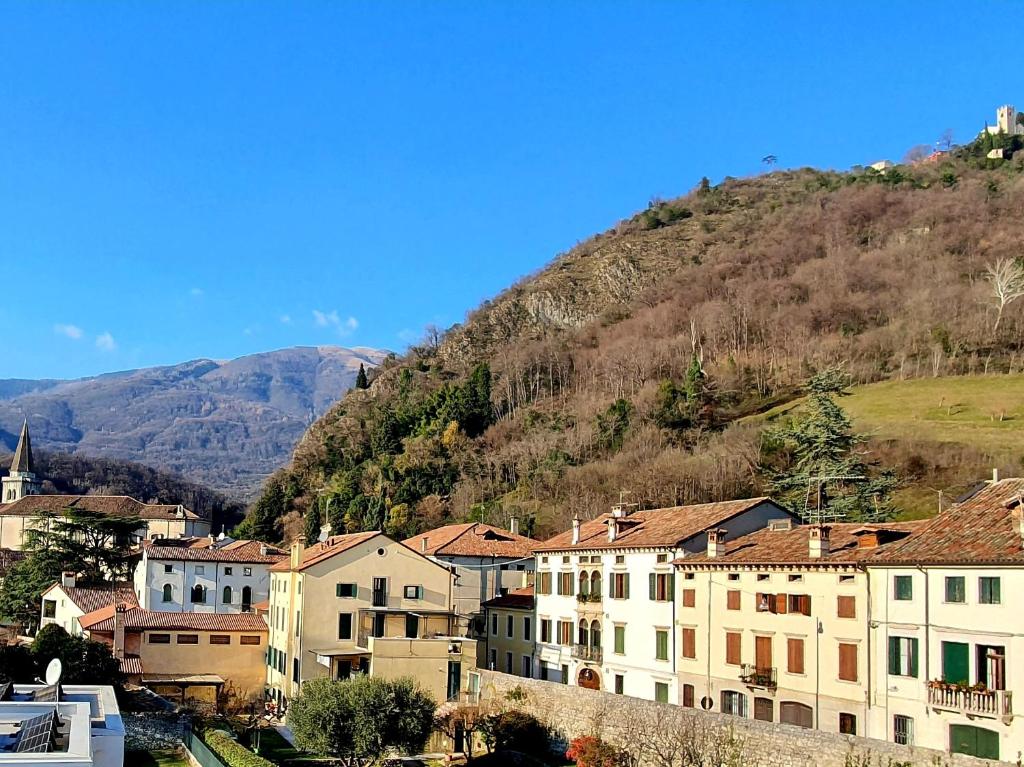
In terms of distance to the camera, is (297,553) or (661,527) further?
(297,553)

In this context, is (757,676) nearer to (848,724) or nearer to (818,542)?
(848,724)

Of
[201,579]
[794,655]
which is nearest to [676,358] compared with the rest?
[201,579]

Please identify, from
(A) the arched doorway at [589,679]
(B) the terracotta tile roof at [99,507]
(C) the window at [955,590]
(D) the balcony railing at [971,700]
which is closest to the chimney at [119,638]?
(A) the arched doorway at [589,679]

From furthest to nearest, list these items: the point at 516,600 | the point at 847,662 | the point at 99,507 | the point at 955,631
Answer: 1. the point at 99,507
2. the point at 516,600
3. the point at 847,662
4. the point at 955,631

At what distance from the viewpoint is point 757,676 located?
3491 cm

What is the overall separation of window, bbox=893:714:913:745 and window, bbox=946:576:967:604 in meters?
3.61

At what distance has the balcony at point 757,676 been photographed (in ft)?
113

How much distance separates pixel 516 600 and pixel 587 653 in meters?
8.52

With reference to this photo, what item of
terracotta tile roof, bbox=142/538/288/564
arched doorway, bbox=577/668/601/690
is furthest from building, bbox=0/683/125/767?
terracotta tile roof, bbox=142/538/288/564

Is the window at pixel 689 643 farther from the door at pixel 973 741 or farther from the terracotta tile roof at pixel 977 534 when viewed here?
the door at pixel 973 741

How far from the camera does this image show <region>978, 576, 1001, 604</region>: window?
89.6ft

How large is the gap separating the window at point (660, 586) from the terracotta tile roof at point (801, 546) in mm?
1013

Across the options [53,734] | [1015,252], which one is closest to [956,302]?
[1015,252]

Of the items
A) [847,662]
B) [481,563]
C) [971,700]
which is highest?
[481,563]
